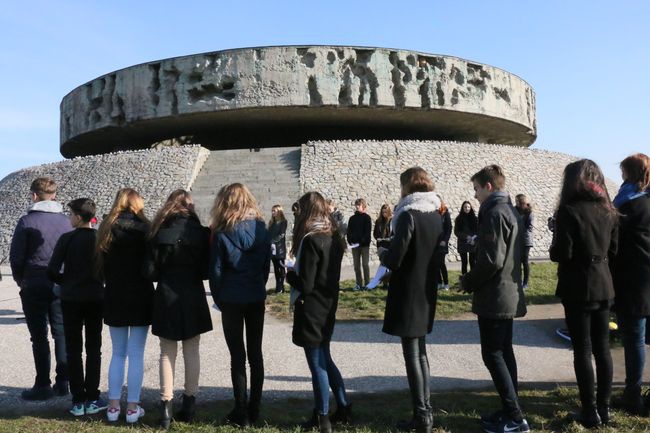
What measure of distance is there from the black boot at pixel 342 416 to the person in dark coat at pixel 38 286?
8.27 feet

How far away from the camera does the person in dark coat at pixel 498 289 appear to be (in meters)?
3.79

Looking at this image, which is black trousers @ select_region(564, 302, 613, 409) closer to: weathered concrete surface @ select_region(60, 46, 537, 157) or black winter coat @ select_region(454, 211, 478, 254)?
black winter coat @ select_region(454, 211, 478, 254)

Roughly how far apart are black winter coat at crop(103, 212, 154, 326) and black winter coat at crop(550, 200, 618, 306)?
3.07 m

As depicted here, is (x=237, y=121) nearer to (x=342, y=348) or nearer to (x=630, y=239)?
(x=342, y=348)

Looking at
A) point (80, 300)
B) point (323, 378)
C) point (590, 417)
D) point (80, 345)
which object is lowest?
point (590, 417)

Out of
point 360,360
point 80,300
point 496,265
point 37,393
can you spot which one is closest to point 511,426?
point 496,265

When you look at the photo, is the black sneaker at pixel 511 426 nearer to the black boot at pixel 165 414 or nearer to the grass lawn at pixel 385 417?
the grass lawn at pixel 385 417

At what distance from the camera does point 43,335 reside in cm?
489

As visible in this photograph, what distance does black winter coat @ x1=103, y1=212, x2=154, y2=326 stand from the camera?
4.20 meters

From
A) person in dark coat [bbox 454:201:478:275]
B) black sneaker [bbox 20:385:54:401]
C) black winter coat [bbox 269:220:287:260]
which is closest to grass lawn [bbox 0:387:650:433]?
black sneaker [bbox 20:385:54:401]

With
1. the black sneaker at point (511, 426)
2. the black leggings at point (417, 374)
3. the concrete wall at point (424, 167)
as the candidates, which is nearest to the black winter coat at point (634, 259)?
the black sneaker at point (511, 426)

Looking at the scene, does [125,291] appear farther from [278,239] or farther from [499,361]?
[278,239]

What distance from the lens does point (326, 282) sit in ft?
13.0

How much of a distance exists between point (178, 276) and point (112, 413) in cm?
117
